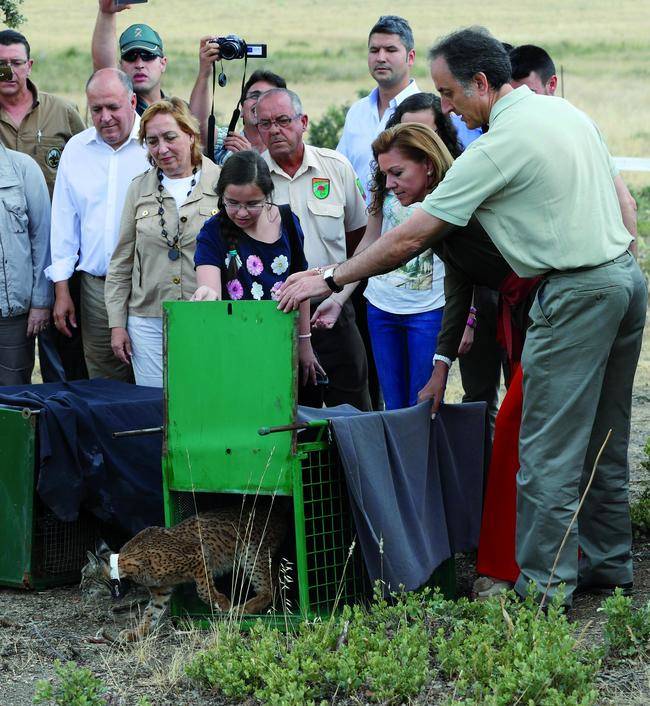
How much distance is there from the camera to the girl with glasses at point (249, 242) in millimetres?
4910

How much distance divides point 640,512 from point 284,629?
2.07 m

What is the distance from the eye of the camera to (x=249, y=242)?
5.05 meters

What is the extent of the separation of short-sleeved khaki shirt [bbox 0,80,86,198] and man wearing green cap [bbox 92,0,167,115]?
356mm

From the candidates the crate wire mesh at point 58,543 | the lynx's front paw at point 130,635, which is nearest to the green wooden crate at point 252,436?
the lynx's front paw at point 130,635

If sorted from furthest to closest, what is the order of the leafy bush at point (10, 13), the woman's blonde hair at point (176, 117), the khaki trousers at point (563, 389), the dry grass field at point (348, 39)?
1. the dry grass field at point (348, 39)
2. the leafy bush at point (10, 13)
3. the woman's blonde hair at point (176, 117)
4. the khaki trousers at point (563, 389)

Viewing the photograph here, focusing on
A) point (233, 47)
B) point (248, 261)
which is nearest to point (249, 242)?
point (248, 261)

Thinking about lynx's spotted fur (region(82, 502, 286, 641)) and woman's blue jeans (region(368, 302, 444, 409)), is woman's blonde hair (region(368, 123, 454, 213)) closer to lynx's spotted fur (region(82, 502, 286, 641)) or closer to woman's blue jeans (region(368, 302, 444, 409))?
woman's blue jeans (region(368, 302, 444, 409))

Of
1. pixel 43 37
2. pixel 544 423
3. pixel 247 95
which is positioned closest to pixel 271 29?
pixel 43 37

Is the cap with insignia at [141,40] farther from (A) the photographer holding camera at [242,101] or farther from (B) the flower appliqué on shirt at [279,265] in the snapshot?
(B) the flower appliqué on shirt at [279,265]

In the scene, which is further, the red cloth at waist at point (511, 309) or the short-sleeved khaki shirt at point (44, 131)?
the short-sleeved khaki shirt at point (44, 131)

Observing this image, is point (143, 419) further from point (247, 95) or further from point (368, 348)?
point (247, 95)

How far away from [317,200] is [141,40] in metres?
1.66

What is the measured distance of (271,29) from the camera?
49062 millimetres

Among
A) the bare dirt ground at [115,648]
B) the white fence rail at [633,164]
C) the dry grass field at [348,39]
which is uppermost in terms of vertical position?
the dry grass field at [348,39]
